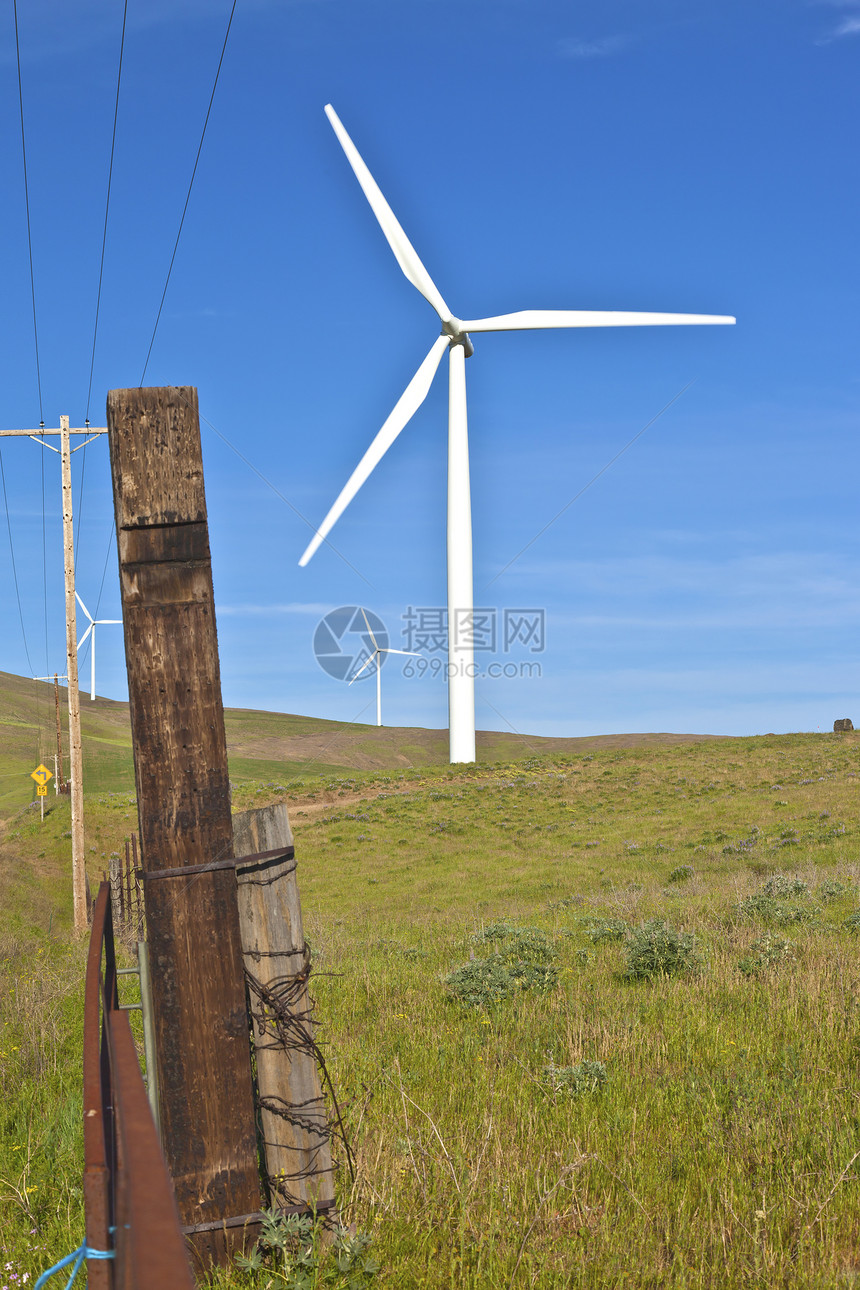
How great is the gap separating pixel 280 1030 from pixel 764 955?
5.89 metres

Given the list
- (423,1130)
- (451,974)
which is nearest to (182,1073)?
(423,1130)

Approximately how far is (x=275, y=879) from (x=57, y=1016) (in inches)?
215

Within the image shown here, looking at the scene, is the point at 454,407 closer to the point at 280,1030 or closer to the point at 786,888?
the point at 786,888

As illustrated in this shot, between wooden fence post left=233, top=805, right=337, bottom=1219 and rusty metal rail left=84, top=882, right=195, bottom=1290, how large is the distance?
65cm

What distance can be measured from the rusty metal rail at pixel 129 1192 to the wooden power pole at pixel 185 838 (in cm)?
40

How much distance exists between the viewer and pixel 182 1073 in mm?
3391

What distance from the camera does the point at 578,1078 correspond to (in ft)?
17.2

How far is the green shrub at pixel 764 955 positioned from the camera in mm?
7898

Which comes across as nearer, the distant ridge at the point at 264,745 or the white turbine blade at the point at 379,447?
the white turbine blade at the point at 379,447

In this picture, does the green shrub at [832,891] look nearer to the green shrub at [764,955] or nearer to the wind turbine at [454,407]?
the green shrub at [764,955]

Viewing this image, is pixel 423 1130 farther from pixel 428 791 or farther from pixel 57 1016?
pixel 428 791

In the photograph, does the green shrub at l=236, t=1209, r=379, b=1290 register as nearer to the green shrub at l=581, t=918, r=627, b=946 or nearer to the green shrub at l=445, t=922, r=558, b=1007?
the green shrub at l=445, t=922, r=558, b=1007

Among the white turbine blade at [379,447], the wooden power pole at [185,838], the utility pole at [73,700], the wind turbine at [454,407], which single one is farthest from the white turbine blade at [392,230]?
the wooden power pole at [185,838]

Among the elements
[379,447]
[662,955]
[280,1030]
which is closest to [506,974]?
[662,955]
